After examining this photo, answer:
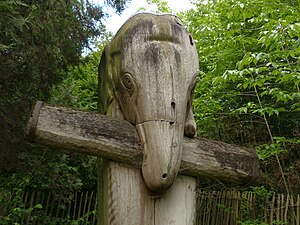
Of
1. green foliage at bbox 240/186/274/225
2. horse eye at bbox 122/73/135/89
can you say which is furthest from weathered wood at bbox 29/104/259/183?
green foliage at bbox 240/186/274/225

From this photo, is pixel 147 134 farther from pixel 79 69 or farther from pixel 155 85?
pixel 79 69

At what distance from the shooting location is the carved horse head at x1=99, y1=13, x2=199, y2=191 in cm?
194

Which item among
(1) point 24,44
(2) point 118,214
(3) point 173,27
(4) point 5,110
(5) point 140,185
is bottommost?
(2) point 118,214

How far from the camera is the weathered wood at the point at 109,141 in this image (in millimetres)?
1924

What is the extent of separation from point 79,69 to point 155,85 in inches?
217

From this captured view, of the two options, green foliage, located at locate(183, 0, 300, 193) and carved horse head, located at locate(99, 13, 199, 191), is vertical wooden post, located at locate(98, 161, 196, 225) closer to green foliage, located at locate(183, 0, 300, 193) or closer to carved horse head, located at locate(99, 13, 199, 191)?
carved horse head, located at locate(99, 13, 199, 191)

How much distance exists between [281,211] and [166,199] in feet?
16.3

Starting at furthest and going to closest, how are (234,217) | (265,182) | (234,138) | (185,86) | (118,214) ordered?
(234,138), (265,182), (234,217), (185,86), (118,214)

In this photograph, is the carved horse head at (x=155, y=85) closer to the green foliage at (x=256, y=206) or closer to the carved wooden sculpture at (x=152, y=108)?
the carved wooden sculpture at (x=152, y=108)

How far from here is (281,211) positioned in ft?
21.2

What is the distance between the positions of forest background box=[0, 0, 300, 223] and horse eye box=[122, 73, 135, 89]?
9.92 feet

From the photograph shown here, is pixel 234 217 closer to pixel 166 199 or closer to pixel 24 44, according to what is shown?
pixel 24 44

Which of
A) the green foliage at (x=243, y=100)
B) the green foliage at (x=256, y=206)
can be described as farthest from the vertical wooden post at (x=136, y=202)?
the green foliage at (x=256, y=206)

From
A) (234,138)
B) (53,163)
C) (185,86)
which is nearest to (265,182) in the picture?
(234,138)
